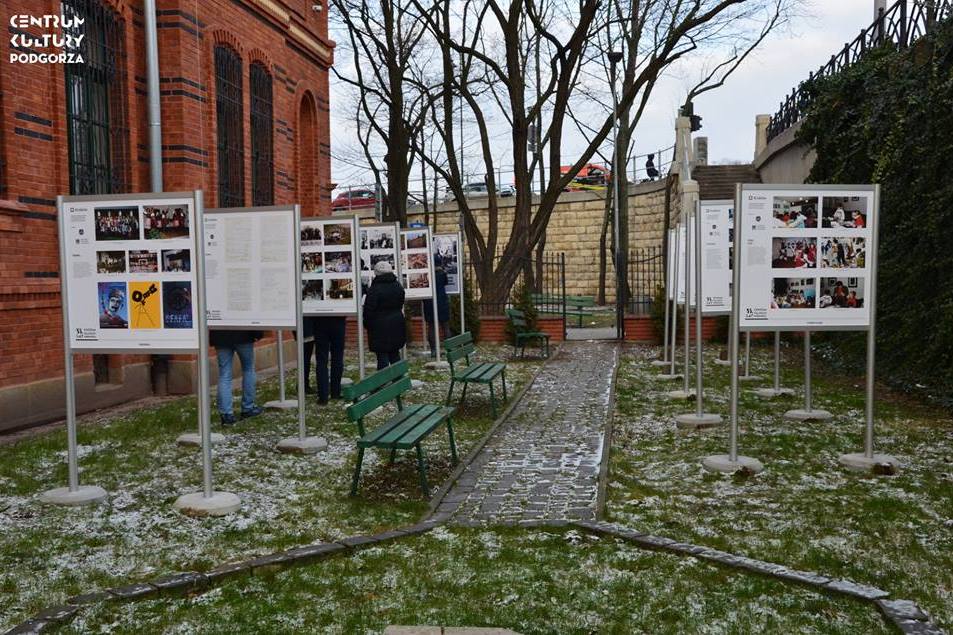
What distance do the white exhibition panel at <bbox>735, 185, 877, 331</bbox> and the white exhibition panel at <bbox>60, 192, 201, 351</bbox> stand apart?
4.35 m

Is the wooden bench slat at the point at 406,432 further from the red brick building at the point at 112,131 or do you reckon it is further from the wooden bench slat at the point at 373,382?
the red brick building at the point at 112,131

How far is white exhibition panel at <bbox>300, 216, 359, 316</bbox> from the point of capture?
998cm

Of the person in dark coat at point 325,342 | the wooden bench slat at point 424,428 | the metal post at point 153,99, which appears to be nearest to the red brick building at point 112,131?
the metal post at point 153,99

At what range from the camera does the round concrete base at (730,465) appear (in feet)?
23.6

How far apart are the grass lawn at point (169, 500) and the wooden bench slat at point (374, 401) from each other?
0.64 m

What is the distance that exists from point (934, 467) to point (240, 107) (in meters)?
12.0

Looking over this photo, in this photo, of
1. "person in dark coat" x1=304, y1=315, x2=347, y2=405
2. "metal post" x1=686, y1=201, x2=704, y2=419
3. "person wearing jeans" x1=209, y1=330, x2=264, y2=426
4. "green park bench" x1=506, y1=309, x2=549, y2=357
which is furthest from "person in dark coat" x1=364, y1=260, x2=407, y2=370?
"green park bench" x1=506, y1=309, x2=549, y2=357

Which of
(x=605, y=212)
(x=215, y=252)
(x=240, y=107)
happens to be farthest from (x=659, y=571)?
(x=605, y=212)

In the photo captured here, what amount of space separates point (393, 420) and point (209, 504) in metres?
1.63

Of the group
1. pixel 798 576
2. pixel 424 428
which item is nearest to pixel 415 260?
pixel 424 428

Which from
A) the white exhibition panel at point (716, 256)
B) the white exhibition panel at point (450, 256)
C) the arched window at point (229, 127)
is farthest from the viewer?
the white exhibition panel at point (450, 256)

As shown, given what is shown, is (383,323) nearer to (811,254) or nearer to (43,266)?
(43,266)

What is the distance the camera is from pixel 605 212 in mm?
37094

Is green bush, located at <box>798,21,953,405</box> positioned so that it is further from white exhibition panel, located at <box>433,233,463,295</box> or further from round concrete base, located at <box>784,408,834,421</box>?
white exhibition panel, located at <box>433,233,463,295</box>
